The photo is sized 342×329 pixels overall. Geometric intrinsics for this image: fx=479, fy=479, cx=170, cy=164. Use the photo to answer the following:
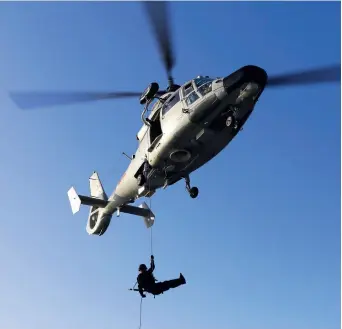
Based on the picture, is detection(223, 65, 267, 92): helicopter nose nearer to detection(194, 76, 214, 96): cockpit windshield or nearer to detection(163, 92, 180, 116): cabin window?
detection(194, 76, 214, 96): cockpit windshield

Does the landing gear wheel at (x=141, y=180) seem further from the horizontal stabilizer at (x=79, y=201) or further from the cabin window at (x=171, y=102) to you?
the horizontal stabilizer at (x=79, y=201)

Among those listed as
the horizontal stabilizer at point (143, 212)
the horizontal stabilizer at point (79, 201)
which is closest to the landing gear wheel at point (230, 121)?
the horizontal stabilizer at point (143, 212)

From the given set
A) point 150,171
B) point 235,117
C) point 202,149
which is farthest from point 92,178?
point 235,117

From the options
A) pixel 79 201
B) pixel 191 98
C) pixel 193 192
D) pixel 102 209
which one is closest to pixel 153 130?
pixel 191 98

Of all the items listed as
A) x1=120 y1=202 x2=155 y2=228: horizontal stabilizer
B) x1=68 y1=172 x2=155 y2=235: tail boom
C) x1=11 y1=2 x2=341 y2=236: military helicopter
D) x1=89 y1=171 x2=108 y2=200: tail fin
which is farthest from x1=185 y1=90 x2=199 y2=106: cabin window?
x1=89 y1=171 x2=108 y2=200: tail fin

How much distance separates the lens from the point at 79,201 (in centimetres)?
1942

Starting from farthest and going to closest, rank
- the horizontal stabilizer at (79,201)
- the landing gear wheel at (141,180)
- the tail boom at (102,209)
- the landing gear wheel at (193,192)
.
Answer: the tail boom at (102,209) < the horizontal stabilizer at (79,201) < the landing gear wheel at (193,192) < the landing gear wheel at (141,180)

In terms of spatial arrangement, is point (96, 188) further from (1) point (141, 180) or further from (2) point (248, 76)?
(2) point (248, 76)

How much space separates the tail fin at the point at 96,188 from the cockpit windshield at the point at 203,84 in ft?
26.4

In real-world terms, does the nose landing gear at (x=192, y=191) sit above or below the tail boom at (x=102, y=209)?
below

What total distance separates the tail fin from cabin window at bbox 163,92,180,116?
21.6 feet

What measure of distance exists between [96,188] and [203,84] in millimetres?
9237

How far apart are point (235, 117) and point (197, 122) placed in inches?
46.1

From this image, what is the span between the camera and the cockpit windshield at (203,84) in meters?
14.7
